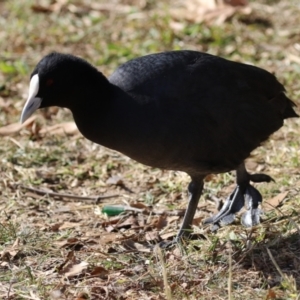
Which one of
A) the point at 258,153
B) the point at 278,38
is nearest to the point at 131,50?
the point at 278,38

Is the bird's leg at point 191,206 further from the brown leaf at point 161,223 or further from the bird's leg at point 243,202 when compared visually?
the brown leaf at point 161,223

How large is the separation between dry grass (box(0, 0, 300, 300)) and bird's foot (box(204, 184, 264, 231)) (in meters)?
0.08

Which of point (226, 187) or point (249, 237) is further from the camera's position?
point (226, 187)

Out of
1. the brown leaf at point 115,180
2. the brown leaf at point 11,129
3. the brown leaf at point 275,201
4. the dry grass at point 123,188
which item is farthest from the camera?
the brown leaf at point 11,129

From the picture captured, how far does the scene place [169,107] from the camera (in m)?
5.06

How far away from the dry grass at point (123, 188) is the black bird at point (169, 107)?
42 cm

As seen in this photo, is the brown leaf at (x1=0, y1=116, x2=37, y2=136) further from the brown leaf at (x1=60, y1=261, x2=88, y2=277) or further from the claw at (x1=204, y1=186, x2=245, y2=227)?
the brown leaf at (x1=60, y1=261, x2=88, y2=277)

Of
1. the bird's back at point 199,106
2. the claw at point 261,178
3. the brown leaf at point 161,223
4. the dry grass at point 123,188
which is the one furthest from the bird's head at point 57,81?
the claw at point 261,178

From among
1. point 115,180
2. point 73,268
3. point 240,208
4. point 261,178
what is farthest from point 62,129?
point 73,268

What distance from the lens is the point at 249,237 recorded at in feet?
16.7

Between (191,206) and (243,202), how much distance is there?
0.46m

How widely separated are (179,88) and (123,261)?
117cm

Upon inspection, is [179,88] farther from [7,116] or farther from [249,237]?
[7,116]

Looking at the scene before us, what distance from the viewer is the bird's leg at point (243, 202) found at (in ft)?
18.2
